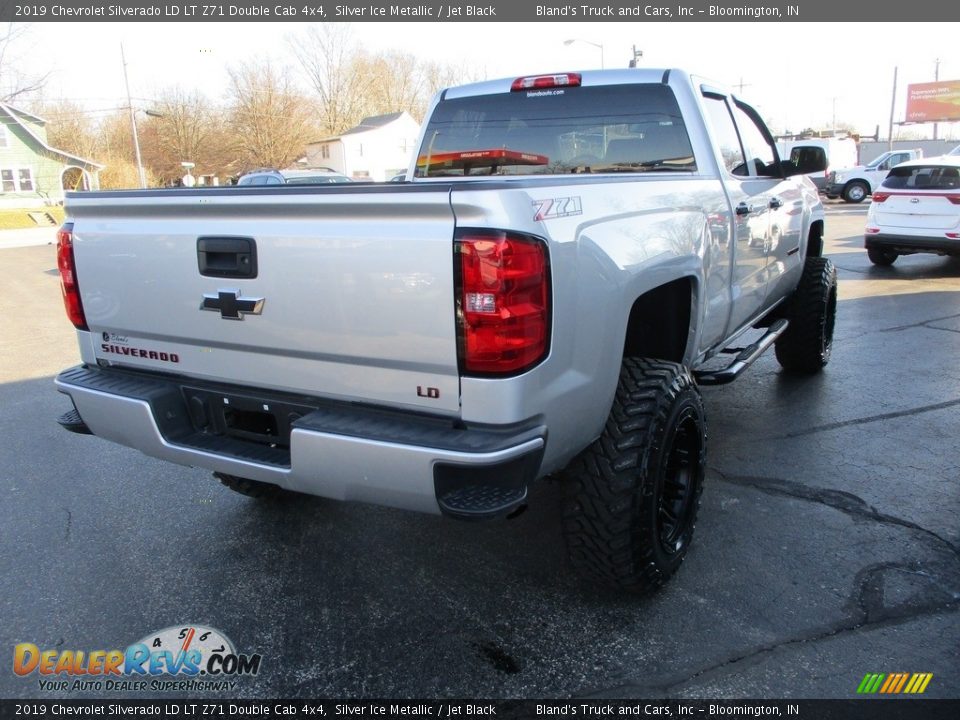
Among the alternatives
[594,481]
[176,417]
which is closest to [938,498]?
[594,481]

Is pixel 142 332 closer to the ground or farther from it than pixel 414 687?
farther from it

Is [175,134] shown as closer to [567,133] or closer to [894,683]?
[567,133]

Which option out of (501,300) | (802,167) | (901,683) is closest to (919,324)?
(802,167)

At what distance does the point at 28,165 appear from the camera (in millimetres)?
43594

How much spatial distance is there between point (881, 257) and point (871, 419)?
8742 mm

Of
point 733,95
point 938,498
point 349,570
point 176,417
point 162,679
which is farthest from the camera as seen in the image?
point 733,95

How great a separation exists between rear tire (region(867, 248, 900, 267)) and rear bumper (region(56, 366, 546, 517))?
1199cm

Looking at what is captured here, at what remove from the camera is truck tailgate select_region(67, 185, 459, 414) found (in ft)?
7.42

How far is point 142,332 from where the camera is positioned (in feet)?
9.57

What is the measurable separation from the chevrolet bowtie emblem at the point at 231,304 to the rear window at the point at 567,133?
2096 millimetres

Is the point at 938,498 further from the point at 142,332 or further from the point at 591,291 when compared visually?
the point at 142,332

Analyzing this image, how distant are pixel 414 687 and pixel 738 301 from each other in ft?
8.84

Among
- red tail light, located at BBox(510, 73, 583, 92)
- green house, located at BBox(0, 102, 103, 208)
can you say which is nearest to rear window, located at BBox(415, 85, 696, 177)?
red tail light, located at BBox(510, 73, 583, 92)

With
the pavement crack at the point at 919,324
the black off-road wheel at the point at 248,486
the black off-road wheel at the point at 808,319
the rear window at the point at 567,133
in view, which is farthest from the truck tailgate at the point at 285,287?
the pavement crack at the point at 919,324
